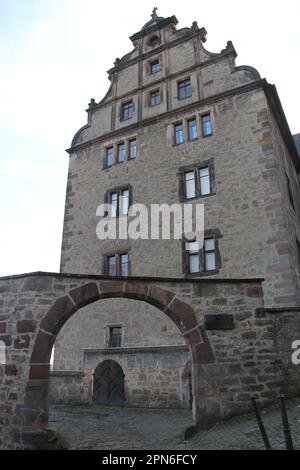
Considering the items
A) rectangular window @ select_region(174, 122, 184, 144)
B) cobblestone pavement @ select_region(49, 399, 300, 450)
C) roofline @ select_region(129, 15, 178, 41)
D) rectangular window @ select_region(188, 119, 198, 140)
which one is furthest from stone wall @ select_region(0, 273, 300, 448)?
roofline @ select_region(129, 15, 178, 41)

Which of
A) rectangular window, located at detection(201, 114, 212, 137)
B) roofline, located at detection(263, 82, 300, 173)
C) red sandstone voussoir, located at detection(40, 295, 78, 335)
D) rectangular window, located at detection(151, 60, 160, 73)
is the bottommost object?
red sandstone voussoir, located at detection(40, 295, 78, 335)

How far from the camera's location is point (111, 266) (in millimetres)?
13742

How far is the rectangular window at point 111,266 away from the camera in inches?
535

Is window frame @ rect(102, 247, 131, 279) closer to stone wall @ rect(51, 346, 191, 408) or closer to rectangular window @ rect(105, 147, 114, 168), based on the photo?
stone wall @ rect(51, 346, 191, 408)

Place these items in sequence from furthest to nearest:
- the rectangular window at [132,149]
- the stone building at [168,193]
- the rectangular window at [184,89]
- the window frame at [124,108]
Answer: the window frame at [124,108]
the rectangular window at [132,149]
the rectangular window at [184,89]
the stone building at [168,193]

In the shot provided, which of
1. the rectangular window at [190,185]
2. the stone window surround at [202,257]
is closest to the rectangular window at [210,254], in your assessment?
the stone window surround at [202,257]

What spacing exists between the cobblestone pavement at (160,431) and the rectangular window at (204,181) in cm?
708

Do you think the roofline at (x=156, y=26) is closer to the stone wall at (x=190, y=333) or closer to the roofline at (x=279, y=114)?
the roofline at (x=279, y=114)

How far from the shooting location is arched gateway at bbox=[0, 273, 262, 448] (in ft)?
20.2

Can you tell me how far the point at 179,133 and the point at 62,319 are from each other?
31.7 feet

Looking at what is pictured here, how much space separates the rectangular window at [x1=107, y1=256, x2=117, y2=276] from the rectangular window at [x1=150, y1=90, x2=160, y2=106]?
678 centimetres

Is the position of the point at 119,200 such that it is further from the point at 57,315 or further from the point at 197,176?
the point at 57,315

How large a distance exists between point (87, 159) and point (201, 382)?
11918 millimetres
